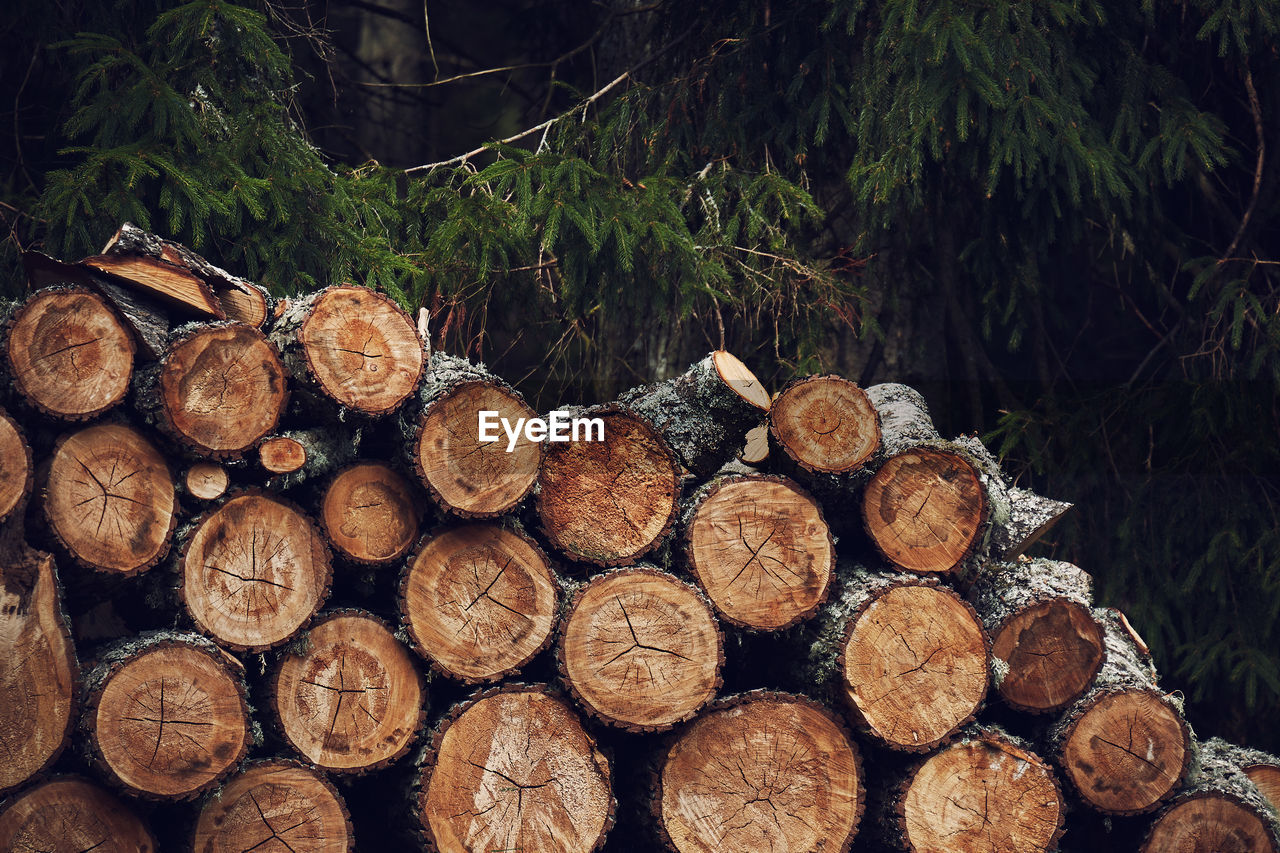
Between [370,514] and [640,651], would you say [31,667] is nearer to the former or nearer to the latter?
[370,514]

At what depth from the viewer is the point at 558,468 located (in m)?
3.39

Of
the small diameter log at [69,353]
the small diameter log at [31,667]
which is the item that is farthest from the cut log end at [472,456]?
the small diameter log at [31,667]

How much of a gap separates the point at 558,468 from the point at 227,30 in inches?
102

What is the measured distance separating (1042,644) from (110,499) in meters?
2.78

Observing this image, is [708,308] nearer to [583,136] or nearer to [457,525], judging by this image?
[583,136]

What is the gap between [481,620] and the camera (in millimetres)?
3238

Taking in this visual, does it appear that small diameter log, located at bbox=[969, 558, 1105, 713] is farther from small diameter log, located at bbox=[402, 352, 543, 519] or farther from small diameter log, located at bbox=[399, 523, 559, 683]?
small diameter log, located at bbox=[402, 352, 543, 519]

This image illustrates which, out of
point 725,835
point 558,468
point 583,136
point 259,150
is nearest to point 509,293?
point 583,136

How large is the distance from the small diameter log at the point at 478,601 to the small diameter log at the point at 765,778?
0.54m

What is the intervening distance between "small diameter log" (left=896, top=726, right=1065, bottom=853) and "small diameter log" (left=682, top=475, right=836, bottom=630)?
0.60m

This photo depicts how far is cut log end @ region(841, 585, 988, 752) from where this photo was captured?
332 cm

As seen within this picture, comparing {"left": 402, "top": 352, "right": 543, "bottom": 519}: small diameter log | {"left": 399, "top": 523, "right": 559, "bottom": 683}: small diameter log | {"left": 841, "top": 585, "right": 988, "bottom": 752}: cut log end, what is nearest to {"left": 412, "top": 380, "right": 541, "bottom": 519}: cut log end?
{"left": 402, "top": 352, "right": 543, "bottom": 519}: small diameter log

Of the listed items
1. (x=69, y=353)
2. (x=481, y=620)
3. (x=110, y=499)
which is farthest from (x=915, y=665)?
(x=69, y=353)

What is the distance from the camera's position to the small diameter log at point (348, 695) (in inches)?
122
